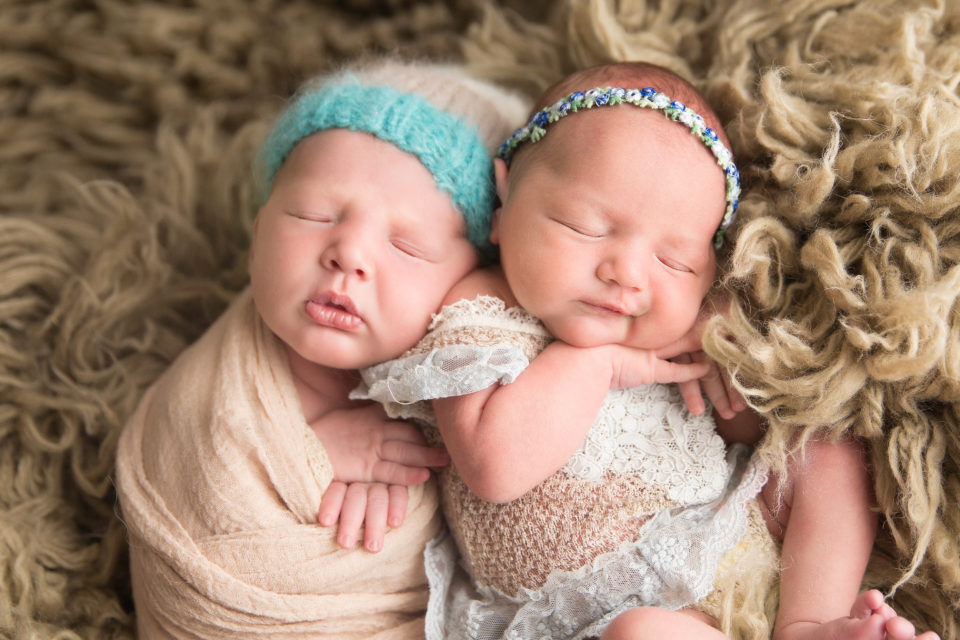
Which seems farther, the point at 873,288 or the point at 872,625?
the point at 873,288

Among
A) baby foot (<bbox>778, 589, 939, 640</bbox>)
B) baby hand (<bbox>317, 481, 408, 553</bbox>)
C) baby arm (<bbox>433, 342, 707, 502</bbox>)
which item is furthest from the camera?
baby hand (<bbox>317, 481, 408, 553</bbox>)

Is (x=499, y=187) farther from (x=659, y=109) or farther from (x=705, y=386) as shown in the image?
(x=705, y=386)

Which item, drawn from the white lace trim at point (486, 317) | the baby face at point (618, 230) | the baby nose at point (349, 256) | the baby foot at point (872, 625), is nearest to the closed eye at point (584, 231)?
the baby face at point (618, 230)

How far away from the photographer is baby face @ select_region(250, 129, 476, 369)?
121cm

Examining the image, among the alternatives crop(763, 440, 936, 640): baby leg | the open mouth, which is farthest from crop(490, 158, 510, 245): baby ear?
crop(763, 440, 936, 640): baby leg

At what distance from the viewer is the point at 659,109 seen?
1.20 m

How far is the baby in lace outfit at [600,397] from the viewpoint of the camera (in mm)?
1154

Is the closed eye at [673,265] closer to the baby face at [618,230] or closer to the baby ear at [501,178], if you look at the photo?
the baby face at [618,230]

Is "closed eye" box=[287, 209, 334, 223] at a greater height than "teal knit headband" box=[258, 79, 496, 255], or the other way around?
"teal knit headband" box=[258, 79, 496, 255]

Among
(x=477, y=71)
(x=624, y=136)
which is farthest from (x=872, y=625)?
(x=477, y=71)

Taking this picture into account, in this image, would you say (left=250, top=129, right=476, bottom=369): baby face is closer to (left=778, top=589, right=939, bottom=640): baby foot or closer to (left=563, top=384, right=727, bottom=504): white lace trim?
(left=563, top=384, right=727, bottom=504): white lace trim

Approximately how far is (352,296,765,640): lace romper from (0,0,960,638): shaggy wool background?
0.12 m

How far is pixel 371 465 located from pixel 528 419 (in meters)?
0.28

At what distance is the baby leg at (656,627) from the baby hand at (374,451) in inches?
13.8
